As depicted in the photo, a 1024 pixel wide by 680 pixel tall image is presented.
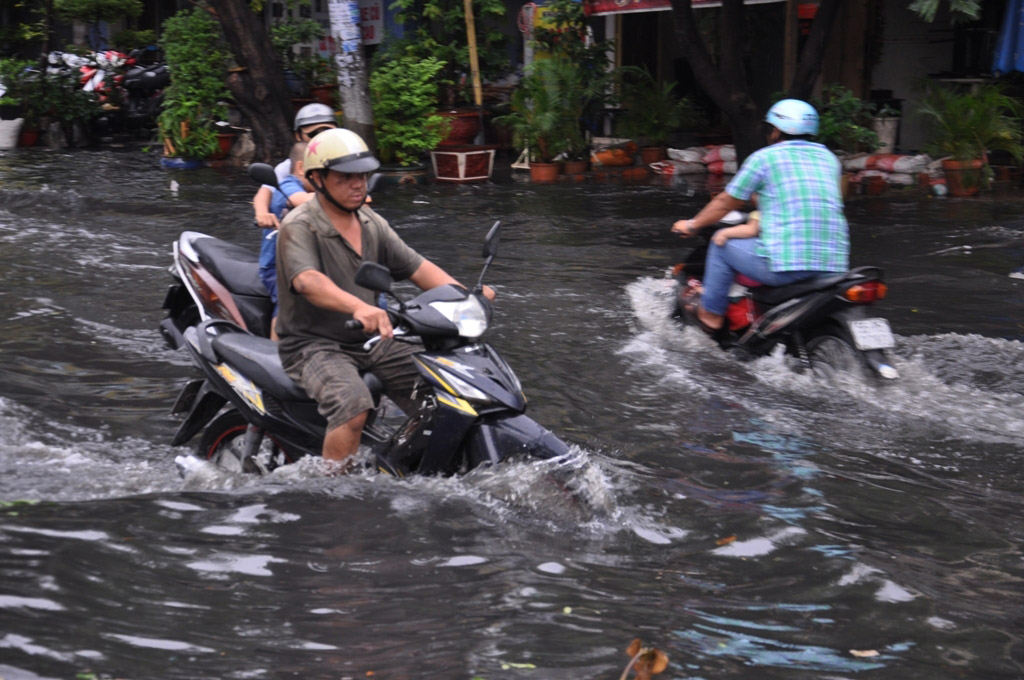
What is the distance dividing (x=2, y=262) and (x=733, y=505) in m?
7.75

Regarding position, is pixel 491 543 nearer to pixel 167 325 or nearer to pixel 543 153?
pixel 167 325

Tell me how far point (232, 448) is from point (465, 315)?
1519 millimetres

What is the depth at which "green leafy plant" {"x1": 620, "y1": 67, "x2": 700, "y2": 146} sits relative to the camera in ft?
54.4

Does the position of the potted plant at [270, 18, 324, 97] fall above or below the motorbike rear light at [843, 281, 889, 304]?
above

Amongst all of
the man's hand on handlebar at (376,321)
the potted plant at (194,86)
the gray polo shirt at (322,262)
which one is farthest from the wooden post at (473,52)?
the man's hand on handlebar at (376,321)

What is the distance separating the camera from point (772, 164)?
6.66 metres

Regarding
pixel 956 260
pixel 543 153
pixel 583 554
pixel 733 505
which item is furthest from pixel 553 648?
pixel 543 153

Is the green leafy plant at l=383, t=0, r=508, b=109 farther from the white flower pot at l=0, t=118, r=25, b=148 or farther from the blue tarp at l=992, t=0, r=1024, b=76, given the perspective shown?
the blue tarp at l=992, t=0, r=1024, b=76

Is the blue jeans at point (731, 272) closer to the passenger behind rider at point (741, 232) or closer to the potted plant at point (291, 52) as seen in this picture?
the passenger behind rider at point (741, 232)

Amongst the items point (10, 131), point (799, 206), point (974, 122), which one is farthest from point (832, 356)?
point (10, 131)

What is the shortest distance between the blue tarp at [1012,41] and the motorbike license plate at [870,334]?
8713mm

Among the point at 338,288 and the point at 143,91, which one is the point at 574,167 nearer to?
the point at 143,91

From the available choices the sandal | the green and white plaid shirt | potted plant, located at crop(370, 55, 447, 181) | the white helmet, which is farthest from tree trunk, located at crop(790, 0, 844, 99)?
the green and white plaid shirt

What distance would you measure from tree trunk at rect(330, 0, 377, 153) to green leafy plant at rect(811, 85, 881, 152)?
5902mm
